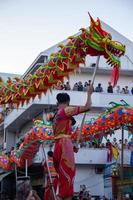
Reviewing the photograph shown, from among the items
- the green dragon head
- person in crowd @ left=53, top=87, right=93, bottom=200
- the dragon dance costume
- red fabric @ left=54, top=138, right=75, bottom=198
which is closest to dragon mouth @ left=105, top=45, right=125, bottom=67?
the green dragon head

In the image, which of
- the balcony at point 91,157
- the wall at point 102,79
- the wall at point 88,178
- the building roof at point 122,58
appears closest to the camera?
the balcony at point 91,157

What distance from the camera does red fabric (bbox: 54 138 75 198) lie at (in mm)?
6819

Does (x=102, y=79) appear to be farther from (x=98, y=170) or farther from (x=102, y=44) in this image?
(x=102, y=44)

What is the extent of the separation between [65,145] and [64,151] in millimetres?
91

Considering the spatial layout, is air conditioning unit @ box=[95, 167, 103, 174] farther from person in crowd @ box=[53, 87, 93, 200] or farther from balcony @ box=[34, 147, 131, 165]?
person in crowd @ box=[53, 87, 93, 200]

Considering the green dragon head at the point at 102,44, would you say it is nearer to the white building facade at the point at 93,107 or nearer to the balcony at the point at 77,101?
the white building facade at the point at 93,107

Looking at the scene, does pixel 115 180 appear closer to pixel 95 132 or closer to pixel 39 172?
pixel 95 132

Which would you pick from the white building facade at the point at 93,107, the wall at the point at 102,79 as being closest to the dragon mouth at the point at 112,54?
the white building facade at the point at 93,107

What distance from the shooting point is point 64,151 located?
23.0ft

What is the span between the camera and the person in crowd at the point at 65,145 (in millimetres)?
6848

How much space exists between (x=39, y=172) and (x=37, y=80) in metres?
23.3

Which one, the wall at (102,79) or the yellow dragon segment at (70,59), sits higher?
the wall at (102,79)

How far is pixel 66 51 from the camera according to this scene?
7902 millimetres

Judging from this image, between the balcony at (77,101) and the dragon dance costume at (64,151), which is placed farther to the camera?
the balcony at (77,101)
